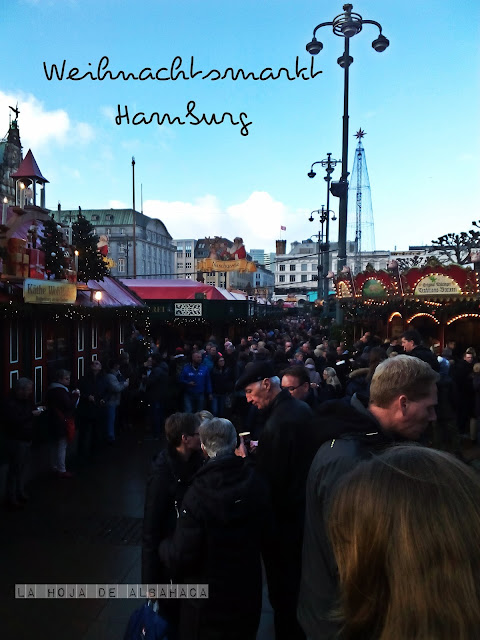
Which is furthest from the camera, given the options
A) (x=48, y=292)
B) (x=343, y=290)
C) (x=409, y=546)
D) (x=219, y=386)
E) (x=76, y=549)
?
(x=343, y=290)

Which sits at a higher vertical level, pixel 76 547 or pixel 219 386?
pixel 219 386

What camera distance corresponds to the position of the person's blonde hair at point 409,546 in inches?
36.8

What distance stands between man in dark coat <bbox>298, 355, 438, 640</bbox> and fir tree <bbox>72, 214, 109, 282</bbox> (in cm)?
903

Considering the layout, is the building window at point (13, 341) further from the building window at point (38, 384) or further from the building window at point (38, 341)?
the building window at point (38, 384)

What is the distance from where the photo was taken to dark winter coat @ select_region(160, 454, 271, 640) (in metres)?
2.46

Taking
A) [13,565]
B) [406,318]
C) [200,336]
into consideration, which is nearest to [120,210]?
[200,336]

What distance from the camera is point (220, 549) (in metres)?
2.48

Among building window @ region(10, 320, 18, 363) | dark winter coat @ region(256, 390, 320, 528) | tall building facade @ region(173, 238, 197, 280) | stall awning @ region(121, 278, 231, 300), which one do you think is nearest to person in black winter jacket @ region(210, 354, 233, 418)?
building window @ region(10, 320, 18, 363)

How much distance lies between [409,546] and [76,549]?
4.95 m

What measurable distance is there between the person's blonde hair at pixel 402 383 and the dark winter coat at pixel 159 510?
54.0 inches

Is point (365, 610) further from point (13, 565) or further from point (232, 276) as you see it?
point (232, 276)

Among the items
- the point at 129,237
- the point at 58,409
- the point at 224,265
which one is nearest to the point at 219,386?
the point at 58,409

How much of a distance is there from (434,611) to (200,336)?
2312cm

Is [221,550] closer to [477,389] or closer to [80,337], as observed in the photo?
[477,389]
